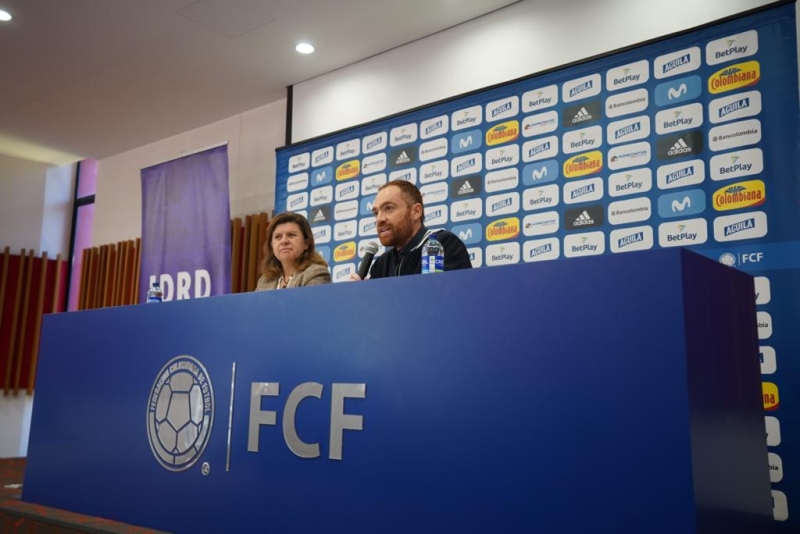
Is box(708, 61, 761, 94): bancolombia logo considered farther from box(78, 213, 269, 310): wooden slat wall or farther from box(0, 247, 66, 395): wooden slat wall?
box(0, 247, 66, 395): wooden slat wall

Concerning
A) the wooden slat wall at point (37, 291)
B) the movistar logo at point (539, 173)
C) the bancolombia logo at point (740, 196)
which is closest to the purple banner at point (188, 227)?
the wooden slat wall at point (37, 291)

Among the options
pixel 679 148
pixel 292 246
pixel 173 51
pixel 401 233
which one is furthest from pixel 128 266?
pixel 679 148

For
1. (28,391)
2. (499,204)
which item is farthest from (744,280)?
(28,391)

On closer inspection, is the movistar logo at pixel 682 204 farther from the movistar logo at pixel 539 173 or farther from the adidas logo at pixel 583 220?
the movistar logo at pixel 539 173

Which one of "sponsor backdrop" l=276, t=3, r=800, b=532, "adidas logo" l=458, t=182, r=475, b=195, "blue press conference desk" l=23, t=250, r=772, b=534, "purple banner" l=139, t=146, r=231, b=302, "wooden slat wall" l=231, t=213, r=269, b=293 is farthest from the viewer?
"wooden slat wall" l=231, t=213, r=269, b=293

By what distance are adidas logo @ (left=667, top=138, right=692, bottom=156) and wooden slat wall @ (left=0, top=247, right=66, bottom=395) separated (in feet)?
21.7

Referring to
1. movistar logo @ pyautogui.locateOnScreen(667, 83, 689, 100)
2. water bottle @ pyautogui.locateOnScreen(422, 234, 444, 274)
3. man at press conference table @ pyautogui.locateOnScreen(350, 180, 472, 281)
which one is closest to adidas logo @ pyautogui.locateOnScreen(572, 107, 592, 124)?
movistar logo @ pyautogui.locateOnScreen(667, 83, 689, 100)

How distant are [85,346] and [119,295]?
13.9ft

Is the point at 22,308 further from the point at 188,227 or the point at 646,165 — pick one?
the point at 646,165

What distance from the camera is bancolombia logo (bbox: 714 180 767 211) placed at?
10.0ft

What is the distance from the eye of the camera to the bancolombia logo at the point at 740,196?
A: 3051mm

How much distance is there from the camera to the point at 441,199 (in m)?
4.34

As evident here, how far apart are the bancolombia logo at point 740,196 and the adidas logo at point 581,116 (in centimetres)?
84

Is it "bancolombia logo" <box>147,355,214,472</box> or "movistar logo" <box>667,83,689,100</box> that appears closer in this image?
"bancolombia logo" <box>147,355,214,472</box>
